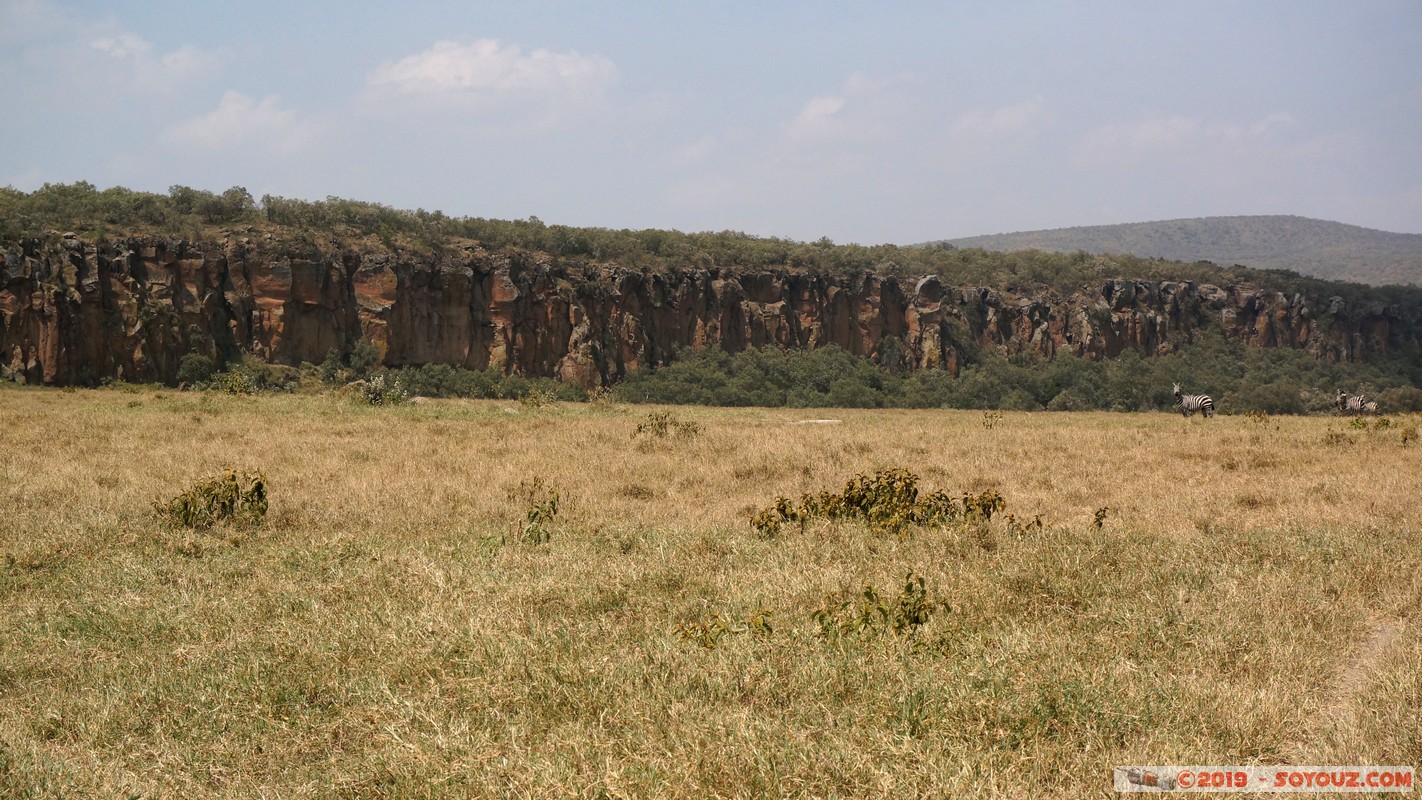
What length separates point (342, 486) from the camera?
11.6 meters

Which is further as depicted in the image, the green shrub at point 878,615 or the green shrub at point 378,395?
the green shrub at point 378,395

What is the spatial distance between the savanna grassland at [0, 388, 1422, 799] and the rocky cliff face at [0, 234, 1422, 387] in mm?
35908

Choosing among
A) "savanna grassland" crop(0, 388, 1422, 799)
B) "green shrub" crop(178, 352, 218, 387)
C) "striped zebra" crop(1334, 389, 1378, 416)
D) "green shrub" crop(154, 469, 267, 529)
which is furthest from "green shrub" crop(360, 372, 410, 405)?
"striped zebra" crop(1334, 389, 1378, 416)

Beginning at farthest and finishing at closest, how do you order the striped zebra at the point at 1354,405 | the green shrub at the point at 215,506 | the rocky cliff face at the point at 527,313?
1. the rocky cliff face at the point at 527,313
2. the striped zebra at the point at 1354,405
3. the green shrub at the point at 215,506

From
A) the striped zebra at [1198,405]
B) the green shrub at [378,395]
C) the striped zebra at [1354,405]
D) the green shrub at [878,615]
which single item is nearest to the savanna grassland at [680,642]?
the green shrub at [878,615]

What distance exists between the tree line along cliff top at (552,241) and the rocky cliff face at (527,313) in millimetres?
1406

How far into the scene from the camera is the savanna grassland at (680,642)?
13.5 feet

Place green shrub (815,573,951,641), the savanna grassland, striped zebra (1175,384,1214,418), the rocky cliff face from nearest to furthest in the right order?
the savanna grassland → green shrub (815,573,951,641) → striped zebra (1175,384,1214,418) → the rocky cliff face

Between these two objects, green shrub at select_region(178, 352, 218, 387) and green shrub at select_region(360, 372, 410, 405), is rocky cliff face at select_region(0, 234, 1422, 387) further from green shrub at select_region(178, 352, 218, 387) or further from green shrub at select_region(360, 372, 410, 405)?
green shrub at select_region(360, 372, 410, 405)

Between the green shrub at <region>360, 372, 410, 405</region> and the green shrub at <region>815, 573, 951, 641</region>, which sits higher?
the green shrub at <region>815, 573, 951, 641</region>

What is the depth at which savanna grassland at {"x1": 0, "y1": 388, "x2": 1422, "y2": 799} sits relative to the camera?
4105mm

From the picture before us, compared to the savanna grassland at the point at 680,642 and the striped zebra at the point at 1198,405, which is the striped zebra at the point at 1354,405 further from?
the savanna grassland at the point at 680,642

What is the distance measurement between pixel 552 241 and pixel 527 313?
723 centimetres

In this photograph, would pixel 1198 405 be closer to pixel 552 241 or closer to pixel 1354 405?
pixel 1354 405
